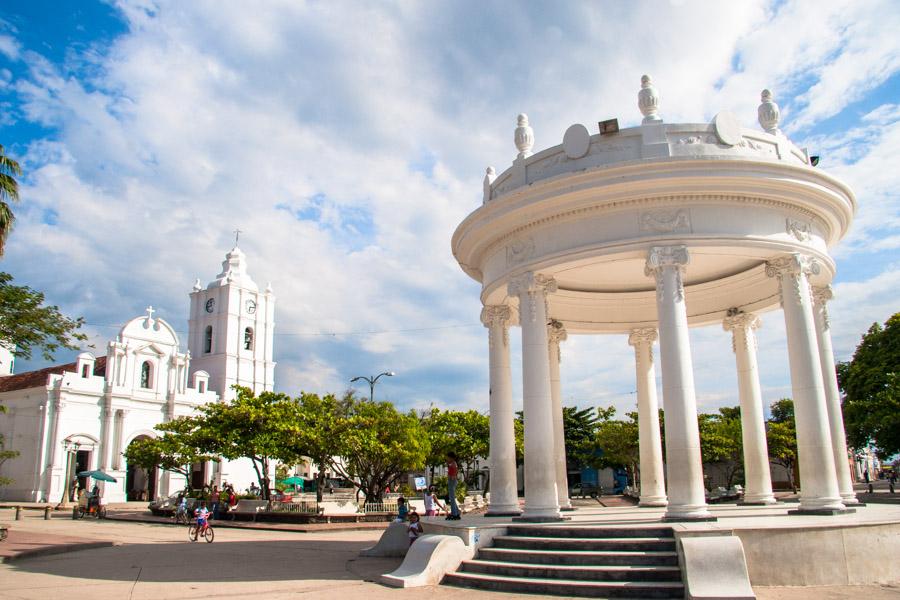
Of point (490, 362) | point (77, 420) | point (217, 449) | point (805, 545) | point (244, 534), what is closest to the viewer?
point (805, 545)

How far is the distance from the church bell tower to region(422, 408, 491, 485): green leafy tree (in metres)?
36.6

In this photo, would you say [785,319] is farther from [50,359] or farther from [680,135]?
[50,359]

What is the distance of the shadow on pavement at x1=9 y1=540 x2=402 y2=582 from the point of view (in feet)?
54.3

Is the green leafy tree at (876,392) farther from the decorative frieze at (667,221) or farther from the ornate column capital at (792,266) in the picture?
the decorative frieze at (667,221)

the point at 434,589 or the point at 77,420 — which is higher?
the point at 77,420

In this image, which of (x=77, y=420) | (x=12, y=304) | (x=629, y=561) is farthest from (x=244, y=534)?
(x=77, y=420)

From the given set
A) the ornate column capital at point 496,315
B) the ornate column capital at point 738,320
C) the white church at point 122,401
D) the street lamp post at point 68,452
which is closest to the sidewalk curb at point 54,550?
the ornate column capital at point 496,315

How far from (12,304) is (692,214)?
861 inches

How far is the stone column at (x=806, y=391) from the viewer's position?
16125 mm

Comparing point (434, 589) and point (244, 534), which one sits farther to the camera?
point (244, 534)

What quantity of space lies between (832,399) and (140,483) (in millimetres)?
71425

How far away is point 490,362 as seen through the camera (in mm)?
21047

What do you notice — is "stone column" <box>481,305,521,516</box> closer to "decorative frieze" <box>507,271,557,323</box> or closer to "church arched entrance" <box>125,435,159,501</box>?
"decorative frieze" <box>507,271,557,323</box>

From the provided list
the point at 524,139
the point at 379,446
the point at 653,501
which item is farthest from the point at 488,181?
the point at 379,446
